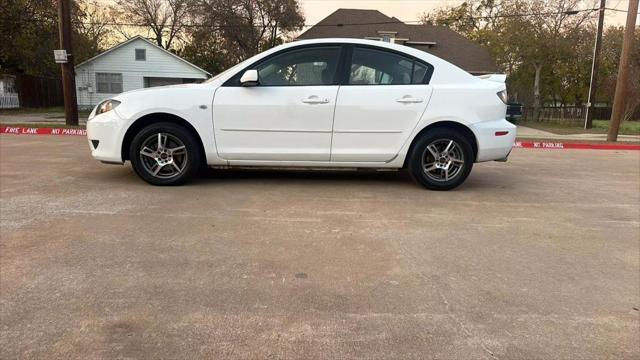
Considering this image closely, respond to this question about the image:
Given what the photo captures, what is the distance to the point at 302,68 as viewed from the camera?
19.8ft

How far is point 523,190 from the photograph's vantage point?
21.7ft

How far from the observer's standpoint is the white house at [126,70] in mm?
33219

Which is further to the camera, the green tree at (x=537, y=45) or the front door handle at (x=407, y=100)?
the green tree at (x=537, y=45)

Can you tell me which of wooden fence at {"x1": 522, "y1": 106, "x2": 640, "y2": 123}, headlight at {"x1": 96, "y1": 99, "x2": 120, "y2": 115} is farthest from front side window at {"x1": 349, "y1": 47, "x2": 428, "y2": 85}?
wooden fence at {"x1": 522, "y1": 106, "x2": 640, "y2": 123}

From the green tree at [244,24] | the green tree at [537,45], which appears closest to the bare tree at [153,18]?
the green tree at [244,24]

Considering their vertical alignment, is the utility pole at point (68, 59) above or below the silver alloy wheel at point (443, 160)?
above

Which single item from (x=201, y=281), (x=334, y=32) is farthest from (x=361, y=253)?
(x=334, y=32)

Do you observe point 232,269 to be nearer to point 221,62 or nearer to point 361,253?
point 361,253

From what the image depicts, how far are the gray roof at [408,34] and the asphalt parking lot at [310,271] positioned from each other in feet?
96.5

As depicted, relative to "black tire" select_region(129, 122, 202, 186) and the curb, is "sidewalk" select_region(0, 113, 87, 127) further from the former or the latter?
"black tire" select_region(129, 122, 202, 186)

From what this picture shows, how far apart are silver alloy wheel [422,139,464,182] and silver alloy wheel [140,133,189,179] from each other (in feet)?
9.64

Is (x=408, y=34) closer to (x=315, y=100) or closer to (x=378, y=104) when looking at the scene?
(x=378, y=104)

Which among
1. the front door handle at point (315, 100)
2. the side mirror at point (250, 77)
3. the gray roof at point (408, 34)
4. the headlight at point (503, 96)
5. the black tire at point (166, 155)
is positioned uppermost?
the gray roof at point (408, 34)

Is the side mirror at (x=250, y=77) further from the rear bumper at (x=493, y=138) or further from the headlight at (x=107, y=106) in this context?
the rear bumper at (x=493, y=138)
